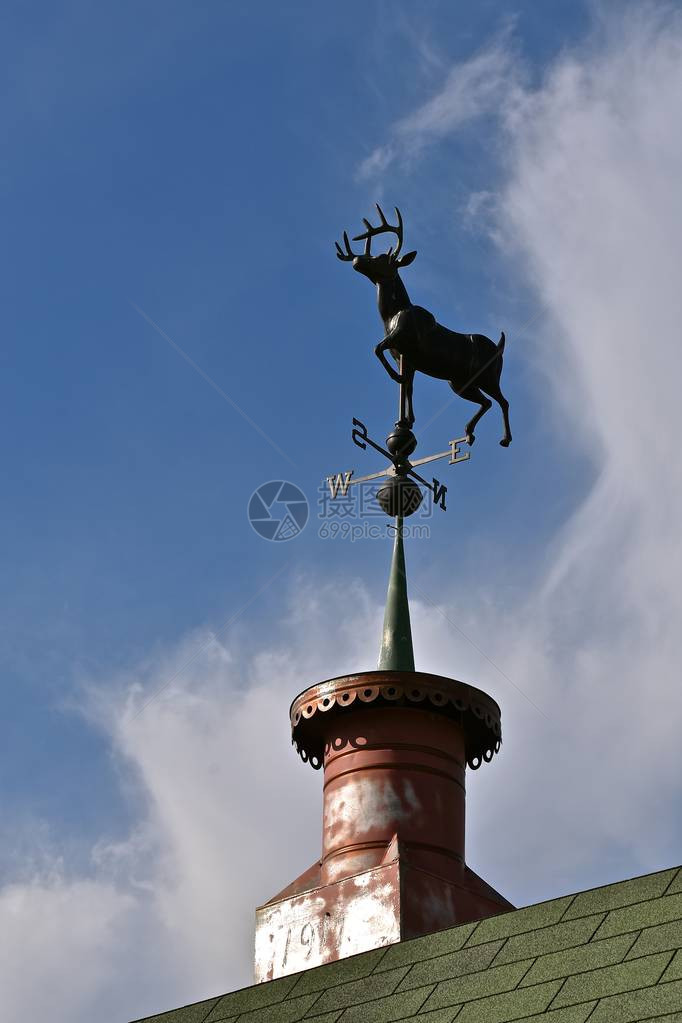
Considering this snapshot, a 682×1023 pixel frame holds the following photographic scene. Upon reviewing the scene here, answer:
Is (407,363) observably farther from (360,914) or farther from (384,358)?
(360,914)

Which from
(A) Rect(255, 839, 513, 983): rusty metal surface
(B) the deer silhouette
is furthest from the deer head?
(A) Rect(255, 839, 513, 983): rusty metal surface

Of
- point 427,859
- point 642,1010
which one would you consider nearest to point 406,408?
point 427,859

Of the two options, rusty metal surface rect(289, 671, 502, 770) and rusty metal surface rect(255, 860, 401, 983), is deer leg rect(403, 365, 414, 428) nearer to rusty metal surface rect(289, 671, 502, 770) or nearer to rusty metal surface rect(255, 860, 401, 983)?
rusty metal surface rect(289, 671, 502, 770)

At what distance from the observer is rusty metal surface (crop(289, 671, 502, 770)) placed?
13156 millimetres

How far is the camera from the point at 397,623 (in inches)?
551

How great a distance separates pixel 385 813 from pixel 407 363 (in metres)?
4.36

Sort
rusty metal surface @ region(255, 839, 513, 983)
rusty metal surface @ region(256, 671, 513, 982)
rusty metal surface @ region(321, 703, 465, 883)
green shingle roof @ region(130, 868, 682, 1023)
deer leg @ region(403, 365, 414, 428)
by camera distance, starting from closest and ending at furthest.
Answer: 1. green shingle roof @ region(130, 868, 682, 1023)
2. rusty metal surface @ region(255, 839, 513, 983)
3. rusty metal surface @ region(256, 671, 513, 982)
4. rusty metal surface @ region(321, 703, 465, 883)
5. deer leg @ region(403, 365, 414, 428)

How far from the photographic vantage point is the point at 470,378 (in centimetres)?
1515

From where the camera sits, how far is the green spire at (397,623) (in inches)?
541

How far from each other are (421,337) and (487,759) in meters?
3.98

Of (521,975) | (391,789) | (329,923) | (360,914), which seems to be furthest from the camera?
(391,789)

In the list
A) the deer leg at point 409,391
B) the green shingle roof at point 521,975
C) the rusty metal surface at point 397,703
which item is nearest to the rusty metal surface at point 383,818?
the rusty metal surface at point 397,703

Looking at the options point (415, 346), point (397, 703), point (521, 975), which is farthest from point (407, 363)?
point (521, 975)

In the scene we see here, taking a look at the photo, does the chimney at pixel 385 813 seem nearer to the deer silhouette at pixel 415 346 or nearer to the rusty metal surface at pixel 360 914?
the rusty metal surface at pixel 360 914
